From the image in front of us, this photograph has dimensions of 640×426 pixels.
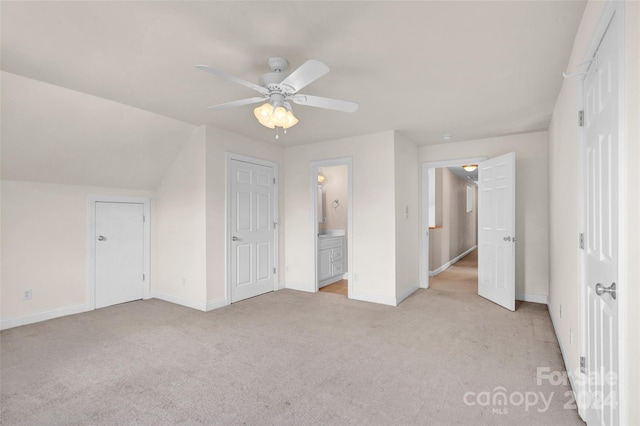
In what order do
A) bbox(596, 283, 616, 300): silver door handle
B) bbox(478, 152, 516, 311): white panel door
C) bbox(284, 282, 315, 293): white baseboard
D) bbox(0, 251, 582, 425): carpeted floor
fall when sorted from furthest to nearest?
bbox(284, 282, 315, 293): white baseboard
bbox(478, 152, 516, 311): white panel door
bbox(0, 251, 582, 425): carpeted floor
bbox(596, 283, 616, 300): silver door handle

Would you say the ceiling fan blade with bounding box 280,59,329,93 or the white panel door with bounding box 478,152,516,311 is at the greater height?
the ceiling fan blade with bounding box 280,59,329,93

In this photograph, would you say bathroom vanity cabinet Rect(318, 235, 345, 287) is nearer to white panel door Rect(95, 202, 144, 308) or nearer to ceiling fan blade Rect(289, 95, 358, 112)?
white panel door Rect(95, 202, 144, 308)

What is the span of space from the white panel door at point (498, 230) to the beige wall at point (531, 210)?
1.56 feet

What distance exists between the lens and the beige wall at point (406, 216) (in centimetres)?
435

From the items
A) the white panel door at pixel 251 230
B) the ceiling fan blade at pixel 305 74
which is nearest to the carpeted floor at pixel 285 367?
the white panel door at pixel 251 230

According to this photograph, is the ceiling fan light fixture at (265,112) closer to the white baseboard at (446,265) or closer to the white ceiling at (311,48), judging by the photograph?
the white ceiling at (311,48)

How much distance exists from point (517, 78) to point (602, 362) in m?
2.24

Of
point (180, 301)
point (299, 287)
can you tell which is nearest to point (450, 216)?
point (299, 287)

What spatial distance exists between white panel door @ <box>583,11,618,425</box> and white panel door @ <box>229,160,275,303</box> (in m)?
3.72

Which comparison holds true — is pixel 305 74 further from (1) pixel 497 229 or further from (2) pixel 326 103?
(1) pixel 497 229

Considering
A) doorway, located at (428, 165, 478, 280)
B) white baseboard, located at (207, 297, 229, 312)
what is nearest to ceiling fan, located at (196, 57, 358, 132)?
white baseboard, located at (207, 297, 229, 312)

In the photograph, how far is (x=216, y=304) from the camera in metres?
4.08

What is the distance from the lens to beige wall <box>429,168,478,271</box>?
21.8 feet

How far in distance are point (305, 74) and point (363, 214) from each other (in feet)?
9.06
